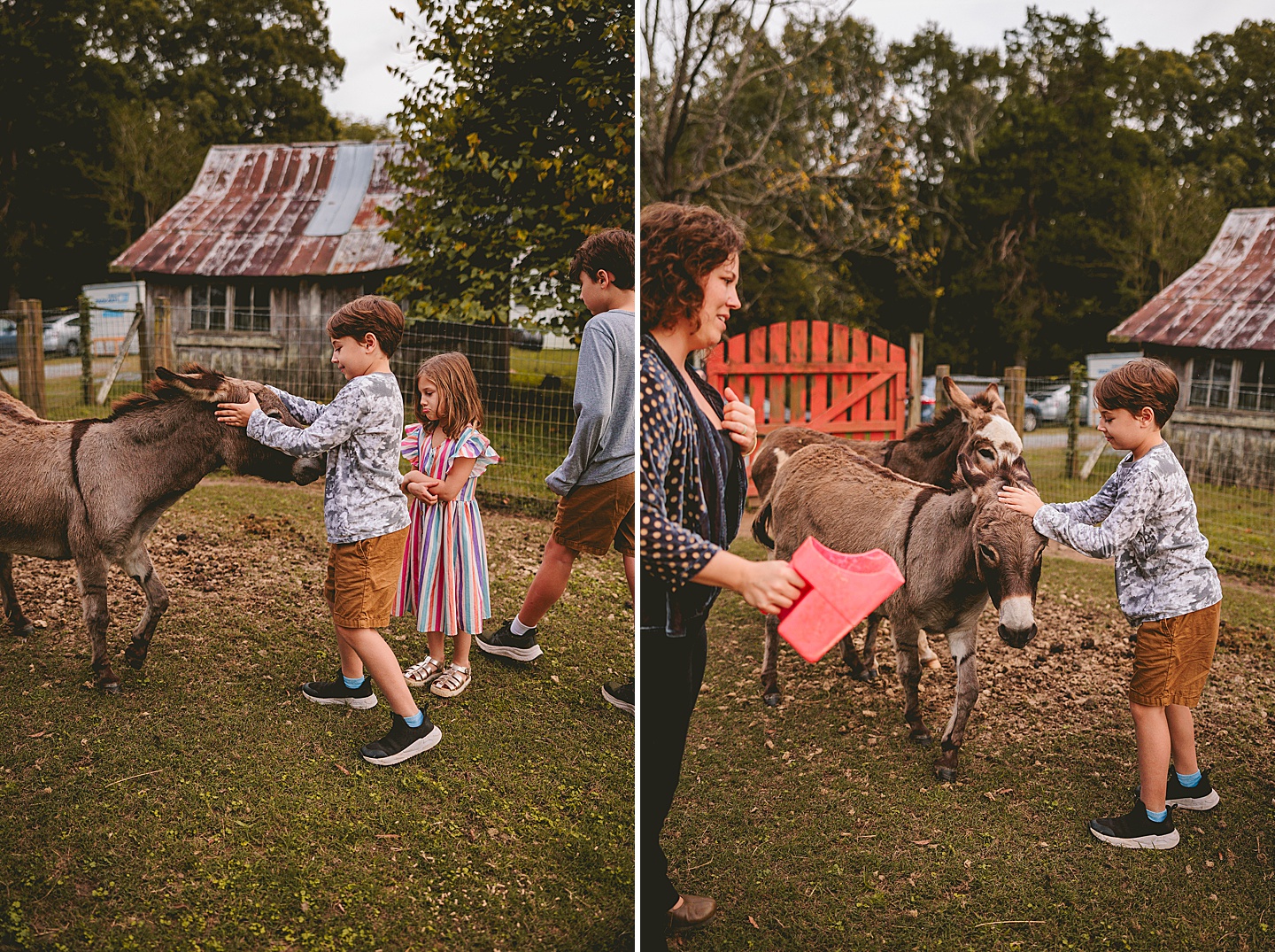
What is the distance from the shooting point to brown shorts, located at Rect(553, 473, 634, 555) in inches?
105

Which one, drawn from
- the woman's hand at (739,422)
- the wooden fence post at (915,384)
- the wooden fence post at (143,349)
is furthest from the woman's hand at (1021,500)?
the wooden fence post at (915,384)

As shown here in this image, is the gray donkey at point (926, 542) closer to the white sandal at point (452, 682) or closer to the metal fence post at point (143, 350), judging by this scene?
the white sandal at point (452, 682)

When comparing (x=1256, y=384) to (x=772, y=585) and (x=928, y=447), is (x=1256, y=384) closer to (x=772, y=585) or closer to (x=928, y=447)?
(x=928, y=447)

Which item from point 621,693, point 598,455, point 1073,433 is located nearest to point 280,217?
point 598,455

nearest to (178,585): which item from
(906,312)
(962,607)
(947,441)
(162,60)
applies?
(162,60)

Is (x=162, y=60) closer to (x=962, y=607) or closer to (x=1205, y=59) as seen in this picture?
(x=962, y=607)

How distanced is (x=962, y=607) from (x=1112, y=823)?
0.91 m

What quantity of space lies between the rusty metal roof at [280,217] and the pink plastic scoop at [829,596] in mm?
1802

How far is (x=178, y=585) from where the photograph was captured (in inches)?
94.0

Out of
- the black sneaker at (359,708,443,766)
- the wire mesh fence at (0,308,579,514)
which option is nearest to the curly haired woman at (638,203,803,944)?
the black sneaker at (359,708,443,766)

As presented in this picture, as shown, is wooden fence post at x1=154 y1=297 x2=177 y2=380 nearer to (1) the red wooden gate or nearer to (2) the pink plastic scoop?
(2) the pink plastic scoop

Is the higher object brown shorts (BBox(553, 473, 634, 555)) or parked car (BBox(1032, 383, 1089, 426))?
brown shorts (BBox(553, 473, 634, 555))

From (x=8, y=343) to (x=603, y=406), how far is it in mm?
1607

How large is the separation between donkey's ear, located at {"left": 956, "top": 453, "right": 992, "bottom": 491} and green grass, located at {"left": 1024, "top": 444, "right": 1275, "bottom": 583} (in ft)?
11.1
